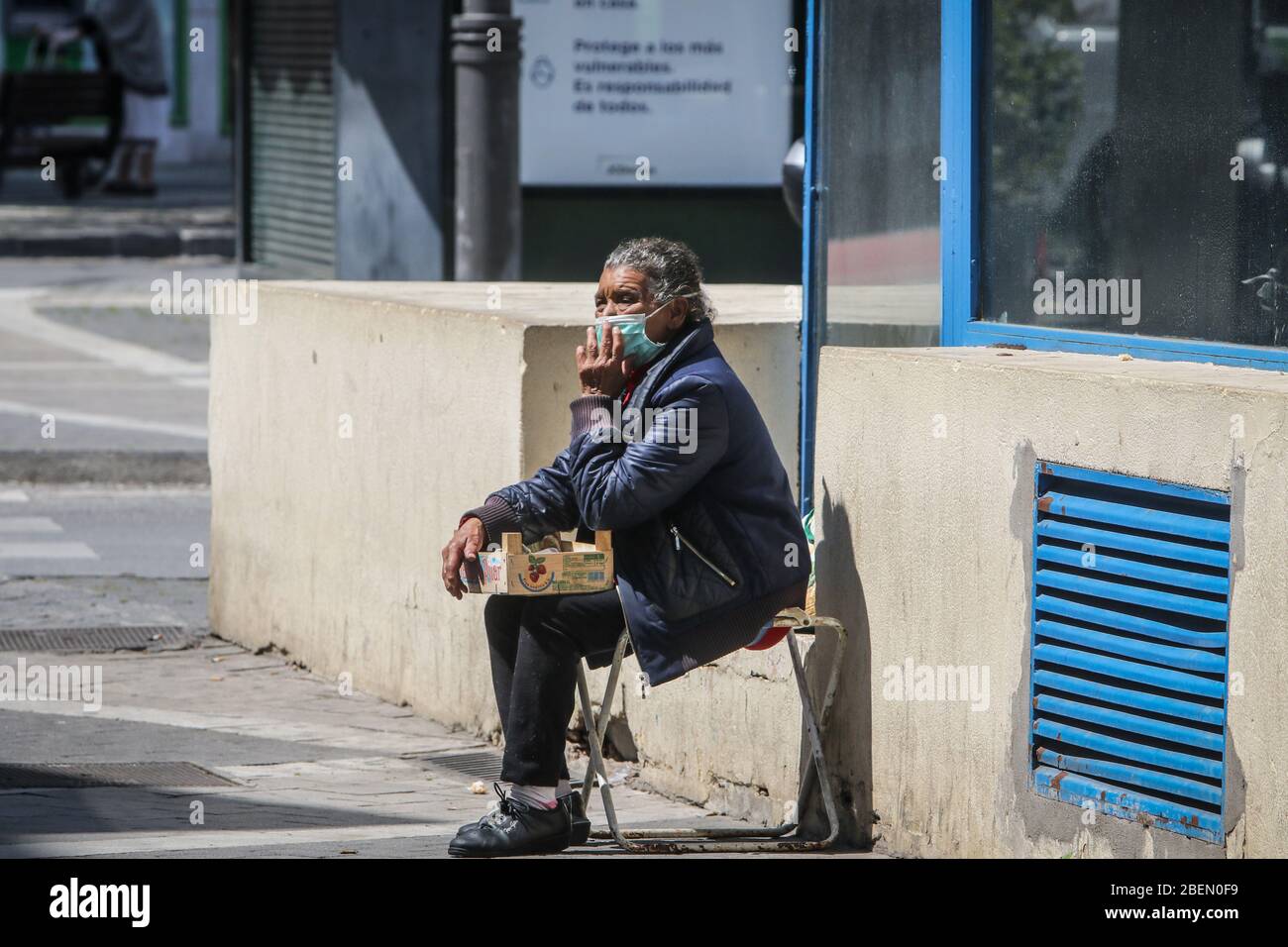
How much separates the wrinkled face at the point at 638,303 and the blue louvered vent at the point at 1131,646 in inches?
36.4

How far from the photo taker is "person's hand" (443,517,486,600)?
16.6 feet

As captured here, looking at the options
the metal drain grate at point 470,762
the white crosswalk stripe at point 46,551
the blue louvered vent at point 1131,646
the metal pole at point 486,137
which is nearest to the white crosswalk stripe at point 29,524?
the white crosswalk stripe at point 46,551

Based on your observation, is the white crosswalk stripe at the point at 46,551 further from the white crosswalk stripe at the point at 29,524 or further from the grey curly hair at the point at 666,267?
the grey curly hair at the point at 666,267

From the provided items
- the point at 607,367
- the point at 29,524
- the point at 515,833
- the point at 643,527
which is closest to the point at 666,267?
the point at 607,367

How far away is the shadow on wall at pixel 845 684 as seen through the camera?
5.28 meters

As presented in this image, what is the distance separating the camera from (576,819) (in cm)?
522

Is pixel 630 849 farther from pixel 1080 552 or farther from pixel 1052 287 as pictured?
pixel 1052 287

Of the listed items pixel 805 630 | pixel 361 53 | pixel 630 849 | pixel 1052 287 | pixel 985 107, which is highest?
pixel 361 53

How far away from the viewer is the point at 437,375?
22.2ft

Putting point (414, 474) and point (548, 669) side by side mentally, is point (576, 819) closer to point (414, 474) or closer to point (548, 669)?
point (548, 669)

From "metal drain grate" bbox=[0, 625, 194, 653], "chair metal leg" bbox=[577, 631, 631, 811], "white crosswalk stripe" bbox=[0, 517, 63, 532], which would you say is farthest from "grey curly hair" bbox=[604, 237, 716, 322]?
"white crosswalk stripe" bbox=[0, 517, 63, 532]

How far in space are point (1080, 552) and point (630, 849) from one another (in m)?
1.25
